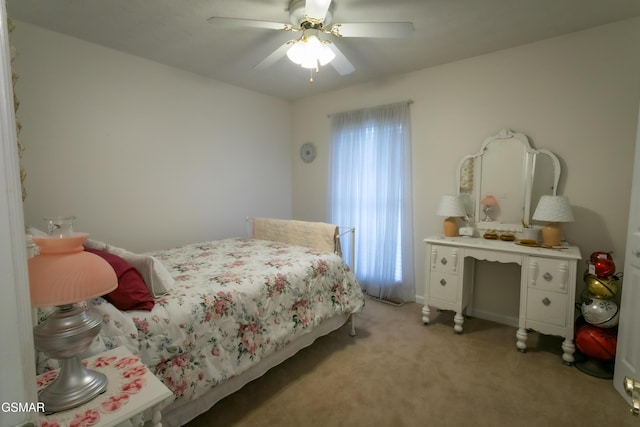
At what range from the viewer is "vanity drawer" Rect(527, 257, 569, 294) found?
6.91 ft

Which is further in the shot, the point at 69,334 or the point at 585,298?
the point at 585,298

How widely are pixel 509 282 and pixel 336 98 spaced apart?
109 inches

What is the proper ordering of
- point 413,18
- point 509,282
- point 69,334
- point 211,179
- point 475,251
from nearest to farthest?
point 69,334, point 413,18, point 475,251, point 509,282, point 211,179

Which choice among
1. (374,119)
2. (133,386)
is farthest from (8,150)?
(374,119)

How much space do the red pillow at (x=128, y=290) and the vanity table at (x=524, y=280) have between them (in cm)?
222

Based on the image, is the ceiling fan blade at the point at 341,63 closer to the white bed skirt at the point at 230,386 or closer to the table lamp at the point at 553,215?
the table lamp at the point at 553,215

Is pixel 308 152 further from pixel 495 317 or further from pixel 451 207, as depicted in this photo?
pixel 495 317

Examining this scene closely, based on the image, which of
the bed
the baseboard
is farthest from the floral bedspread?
the baseboard

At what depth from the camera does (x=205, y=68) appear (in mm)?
3016

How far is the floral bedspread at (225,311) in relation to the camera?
1.34 metres

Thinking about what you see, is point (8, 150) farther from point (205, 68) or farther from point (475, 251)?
point (205, 68)

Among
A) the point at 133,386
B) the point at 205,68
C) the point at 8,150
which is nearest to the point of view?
the point at 8,150

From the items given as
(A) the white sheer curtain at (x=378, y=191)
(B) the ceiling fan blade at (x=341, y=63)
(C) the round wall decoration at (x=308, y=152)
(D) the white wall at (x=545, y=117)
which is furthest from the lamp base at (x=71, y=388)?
(C) the round wall decoration at (x=308, y=152)

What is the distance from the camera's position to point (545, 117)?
2496 millimetres
